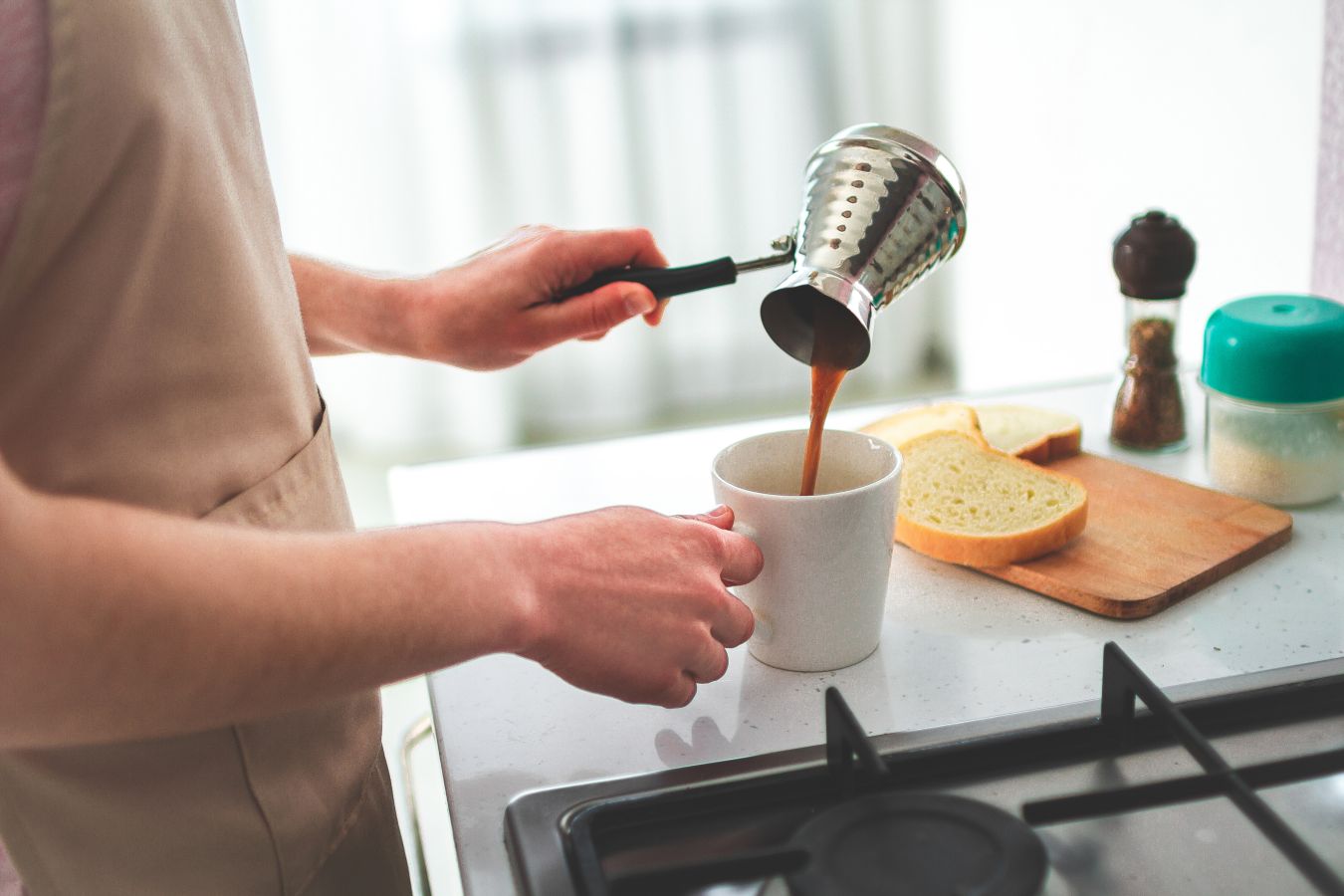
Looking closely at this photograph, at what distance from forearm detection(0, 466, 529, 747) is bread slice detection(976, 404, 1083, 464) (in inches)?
23.7

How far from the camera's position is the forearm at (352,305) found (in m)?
0.93

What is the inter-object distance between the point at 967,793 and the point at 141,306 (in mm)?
475

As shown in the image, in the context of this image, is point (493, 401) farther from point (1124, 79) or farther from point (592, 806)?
point (592, 806)

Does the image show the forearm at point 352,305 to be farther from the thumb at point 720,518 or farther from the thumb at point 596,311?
the thumb at point 720,518

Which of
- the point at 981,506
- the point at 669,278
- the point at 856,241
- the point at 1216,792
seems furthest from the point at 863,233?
the point at 1216,792

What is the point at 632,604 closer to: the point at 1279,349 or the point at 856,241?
the point at 856,241

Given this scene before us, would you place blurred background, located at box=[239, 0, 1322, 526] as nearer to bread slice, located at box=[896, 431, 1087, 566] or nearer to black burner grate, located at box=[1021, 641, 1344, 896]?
bread slice, located at box=[896, 431, 1087, 566]

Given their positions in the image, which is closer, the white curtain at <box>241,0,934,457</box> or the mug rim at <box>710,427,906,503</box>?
the mug rim at <box>710,427,906,503</box>

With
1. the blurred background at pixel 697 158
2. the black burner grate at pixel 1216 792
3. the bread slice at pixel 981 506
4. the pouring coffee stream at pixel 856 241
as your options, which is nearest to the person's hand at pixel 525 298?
the pouring coffee stream at pixel 856 241

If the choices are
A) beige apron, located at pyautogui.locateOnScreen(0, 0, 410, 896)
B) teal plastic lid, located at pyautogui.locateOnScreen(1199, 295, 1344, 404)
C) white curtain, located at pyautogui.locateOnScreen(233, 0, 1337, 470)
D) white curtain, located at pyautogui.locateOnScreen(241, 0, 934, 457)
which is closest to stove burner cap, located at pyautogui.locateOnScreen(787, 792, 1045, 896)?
beige apron, located at pyautogui.locateOnScreen(0, 0, 410, 896)

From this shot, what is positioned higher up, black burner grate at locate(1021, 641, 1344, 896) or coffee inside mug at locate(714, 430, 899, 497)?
coffee inside mug at locate(714, 430, 899, 497)

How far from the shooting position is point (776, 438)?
2.71ft

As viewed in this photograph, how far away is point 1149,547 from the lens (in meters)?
0.86

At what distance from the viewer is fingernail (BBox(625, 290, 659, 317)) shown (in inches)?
33.8
